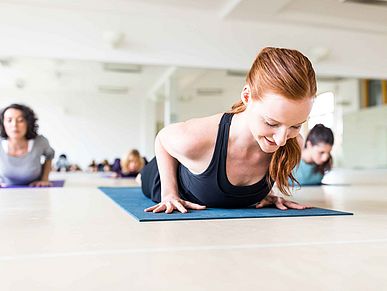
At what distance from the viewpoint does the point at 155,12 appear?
5.27 metres

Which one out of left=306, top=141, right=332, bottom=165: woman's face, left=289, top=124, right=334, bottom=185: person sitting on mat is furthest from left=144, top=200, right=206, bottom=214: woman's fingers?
left=306, top=141, right=332, bottom=165: woman's face

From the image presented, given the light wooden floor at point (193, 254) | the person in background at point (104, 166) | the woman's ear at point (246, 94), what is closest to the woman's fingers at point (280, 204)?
the light wooden floor at point (193, 254)

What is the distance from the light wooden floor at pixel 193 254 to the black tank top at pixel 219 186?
226mm

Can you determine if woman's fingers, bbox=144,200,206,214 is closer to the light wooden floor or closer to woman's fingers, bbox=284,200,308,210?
the light wooden floor

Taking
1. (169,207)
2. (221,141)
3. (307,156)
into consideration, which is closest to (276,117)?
(221,141)

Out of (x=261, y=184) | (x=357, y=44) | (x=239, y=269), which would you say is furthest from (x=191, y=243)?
(x=357, y=44)

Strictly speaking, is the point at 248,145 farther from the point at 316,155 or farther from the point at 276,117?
the point at 316,155

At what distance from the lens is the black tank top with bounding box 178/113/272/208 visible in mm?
1574

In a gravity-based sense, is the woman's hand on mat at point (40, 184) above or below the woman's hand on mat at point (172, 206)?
below

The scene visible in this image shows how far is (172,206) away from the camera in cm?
164

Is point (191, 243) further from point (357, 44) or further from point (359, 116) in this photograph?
point (359, 116)

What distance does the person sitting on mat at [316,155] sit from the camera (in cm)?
318

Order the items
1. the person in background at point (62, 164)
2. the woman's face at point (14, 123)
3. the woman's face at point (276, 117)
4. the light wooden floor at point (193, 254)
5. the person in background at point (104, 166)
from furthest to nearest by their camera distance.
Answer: the person in background at point (104, 166) < the person in background at point (62, 164) < the woman's face at point (14, 123) < the woman's face at point (276, 117) < the light wooden floor at point (193, 254)

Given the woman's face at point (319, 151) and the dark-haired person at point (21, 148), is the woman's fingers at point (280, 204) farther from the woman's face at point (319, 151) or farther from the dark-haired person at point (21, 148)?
the dark-haired person at point (21, 148)
